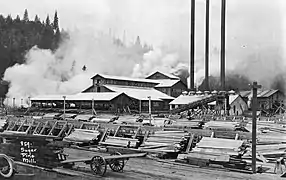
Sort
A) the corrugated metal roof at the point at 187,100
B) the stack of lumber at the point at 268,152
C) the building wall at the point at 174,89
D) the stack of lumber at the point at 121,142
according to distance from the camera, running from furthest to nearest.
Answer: the building wall at the point at 174,89
the corrugated metal roof at the point at 187,100
the stack of lumber at the point at 121,142
the stack of lumber at the point at 268,152

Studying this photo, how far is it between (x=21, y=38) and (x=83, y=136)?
15851mm

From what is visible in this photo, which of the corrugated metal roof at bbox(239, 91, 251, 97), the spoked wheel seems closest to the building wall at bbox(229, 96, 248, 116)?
the corrugated metal roof at bbox(239, 91, 251, 97)

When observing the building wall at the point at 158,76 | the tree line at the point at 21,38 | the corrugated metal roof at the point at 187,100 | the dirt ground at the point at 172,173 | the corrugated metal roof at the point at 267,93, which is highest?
the tree line at the point at 21,38

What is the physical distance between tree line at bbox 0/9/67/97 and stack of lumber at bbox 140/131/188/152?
10.5 meters

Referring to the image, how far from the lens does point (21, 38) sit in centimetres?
2309

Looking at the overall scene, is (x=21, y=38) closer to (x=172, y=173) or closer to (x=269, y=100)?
(x=269, y=100)

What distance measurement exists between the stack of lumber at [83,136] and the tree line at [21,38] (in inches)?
341

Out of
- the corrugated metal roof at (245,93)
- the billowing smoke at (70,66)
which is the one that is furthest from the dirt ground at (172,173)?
the billowing smoke at (70,66)

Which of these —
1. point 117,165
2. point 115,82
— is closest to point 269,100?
point 115,82

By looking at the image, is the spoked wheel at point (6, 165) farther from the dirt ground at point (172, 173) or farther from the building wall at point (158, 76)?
the building wall at point (158, 76)

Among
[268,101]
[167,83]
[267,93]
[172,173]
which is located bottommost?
[172,173]

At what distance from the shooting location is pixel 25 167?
4.24 meters

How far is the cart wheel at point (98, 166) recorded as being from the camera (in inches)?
206

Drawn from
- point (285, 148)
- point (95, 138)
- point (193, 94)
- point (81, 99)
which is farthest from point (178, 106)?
point (285, 148)
